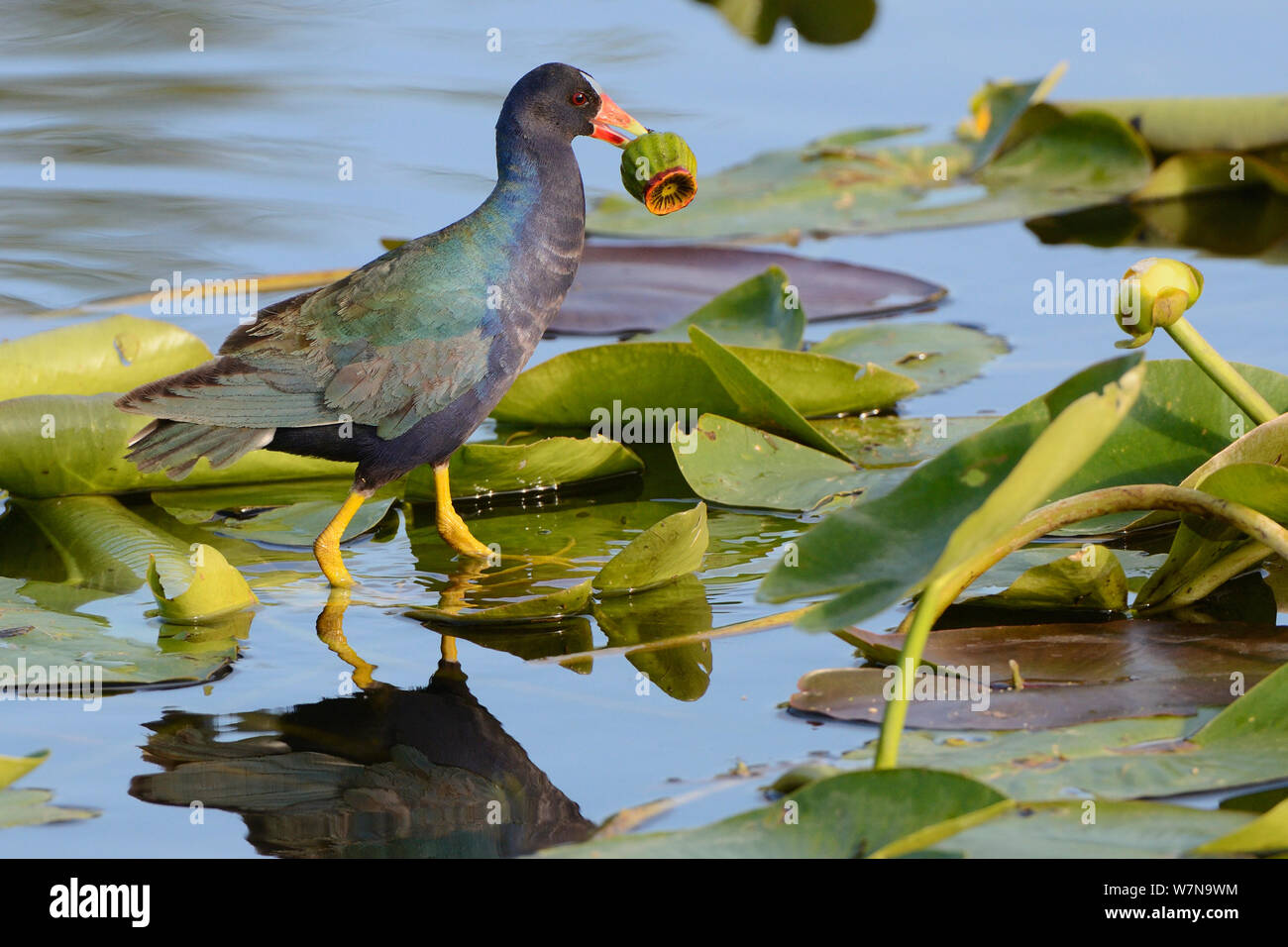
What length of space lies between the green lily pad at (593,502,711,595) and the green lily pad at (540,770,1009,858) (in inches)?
35.9

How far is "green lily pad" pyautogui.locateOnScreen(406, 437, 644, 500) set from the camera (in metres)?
3.49

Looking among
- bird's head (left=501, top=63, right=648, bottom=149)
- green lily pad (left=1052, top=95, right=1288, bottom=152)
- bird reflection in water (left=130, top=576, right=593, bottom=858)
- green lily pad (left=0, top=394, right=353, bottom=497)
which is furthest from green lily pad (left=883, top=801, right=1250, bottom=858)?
green lily pad (left=1052, top=95, right=1288, bottom=152)

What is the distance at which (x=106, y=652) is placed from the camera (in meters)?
2.63

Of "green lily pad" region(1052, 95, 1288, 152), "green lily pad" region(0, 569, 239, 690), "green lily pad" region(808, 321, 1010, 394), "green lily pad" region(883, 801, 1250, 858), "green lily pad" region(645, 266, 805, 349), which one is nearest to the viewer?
"green lily pad" region(883, 801, 1250, 858)

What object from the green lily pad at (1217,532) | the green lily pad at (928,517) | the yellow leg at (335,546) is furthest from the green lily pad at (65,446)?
the green lily pad at (1217,532)

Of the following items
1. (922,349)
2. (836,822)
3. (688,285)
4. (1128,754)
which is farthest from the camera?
(688,285)

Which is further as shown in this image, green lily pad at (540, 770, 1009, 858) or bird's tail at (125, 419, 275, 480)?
bird's tail at (125, 419, 275, 480)

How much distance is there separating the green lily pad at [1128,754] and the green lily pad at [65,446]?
1.93m

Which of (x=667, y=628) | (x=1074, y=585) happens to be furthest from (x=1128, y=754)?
(x=667, y=628)

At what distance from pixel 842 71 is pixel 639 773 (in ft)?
17.7

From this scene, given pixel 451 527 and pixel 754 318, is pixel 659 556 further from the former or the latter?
pixel 754 318

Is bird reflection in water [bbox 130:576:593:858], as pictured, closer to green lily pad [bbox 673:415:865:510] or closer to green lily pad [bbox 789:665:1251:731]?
green lily pad [bbox 789:665:1251:731]

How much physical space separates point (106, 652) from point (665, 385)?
148 centimetres
